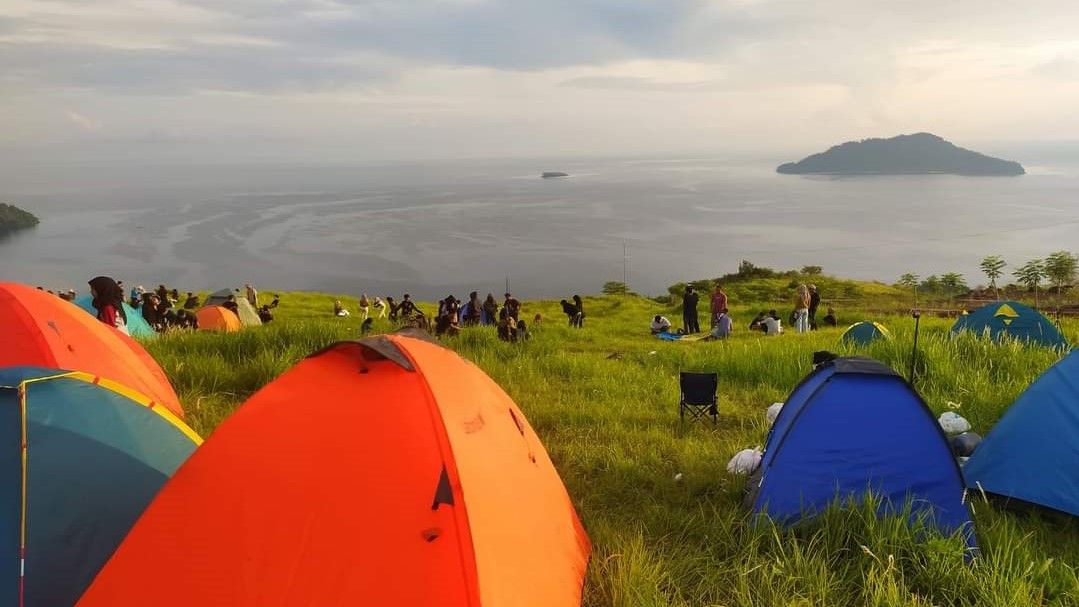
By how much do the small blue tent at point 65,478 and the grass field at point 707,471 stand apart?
2528mm

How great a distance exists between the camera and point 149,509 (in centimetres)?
331

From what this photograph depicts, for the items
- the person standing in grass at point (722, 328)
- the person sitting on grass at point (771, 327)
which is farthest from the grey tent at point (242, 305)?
the person sitting on grass at point (771, 327)

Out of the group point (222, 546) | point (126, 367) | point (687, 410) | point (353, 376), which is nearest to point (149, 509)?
point (222, 546)

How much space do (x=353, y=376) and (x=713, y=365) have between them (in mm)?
8052

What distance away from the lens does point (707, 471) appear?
6094mm

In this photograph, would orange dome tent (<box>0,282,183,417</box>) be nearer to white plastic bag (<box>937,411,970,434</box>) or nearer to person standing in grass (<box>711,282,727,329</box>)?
white plastic bag (<box>937,411,970,434</box>)

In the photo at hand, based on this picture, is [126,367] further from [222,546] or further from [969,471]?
[969,471]

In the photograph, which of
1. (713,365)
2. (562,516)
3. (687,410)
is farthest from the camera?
(713,365)

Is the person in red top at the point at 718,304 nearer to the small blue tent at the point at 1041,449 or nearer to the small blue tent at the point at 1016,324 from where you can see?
the small blue tent at the point at 1016,324

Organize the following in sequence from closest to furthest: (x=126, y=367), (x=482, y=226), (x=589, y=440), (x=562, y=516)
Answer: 1. (x=562, y=516)
2. (x=126, y=367)
3. (x=589, y=440)
4. (x=482, y=226)

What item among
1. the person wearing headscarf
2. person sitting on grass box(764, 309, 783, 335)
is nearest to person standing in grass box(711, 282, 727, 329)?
person sitting on grass box(764, 309, 783, 335)

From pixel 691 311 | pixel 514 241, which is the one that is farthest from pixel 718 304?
pixel 514 241

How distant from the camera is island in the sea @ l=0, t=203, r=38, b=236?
13000 centimetres

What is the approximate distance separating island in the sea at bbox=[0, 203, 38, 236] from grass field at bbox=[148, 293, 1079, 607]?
513 ft
